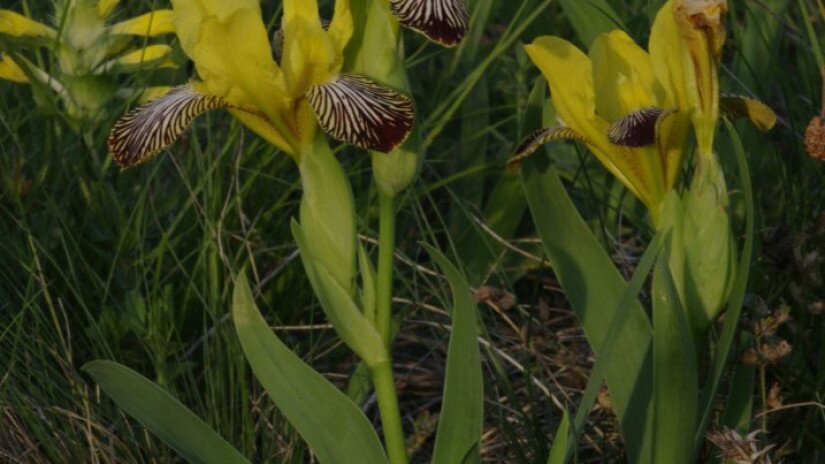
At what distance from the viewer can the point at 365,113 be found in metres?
1.18

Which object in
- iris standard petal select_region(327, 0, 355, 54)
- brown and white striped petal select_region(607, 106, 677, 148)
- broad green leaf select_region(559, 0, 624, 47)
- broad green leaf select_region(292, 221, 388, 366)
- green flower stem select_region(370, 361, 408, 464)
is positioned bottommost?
green flower stem select_region(370, 361, 408, 464)

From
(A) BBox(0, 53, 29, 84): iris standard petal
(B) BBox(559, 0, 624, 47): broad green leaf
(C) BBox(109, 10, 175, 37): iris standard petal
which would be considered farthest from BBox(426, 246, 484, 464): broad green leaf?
(A) BBox(0, 53, 29, 84): iris standard petal

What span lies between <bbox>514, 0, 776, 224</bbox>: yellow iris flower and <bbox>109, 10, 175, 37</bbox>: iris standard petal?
0.66 metres

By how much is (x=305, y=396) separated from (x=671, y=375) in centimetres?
36

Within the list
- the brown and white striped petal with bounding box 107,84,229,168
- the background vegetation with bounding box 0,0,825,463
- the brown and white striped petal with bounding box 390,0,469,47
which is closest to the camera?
the brown and white striped petal with bounding box 390,0,469,47

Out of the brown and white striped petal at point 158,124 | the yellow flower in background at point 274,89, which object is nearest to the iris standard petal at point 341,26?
the yellow flower in background at point 274,89

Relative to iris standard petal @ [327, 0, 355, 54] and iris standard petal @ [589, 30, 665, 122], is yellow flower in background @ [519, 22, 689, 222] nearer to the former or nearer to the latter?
iris standard petal @ [589, 30, 665, 122]

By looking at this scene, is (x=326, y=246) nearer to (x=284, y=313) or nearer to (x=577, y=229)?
(x=577, y=229)

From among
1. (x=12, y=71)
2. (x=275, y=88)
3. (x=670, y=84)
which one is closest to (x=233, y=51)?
(x=275, y=88)

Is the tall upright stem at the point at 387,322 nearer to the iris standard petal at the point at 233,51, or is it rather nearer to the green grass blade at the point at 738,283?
the iris standard petal at the point at 233,51

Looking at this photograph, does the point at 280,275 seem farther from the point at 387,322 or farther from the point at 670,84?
the point at 670,84

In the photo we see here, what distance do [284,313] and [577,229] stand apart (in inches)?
27.9

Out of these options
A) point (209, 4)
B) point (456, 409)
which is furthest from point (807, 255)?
point (209, 4)

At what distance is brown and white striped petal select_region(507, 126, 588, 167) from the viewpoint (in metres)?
1.38
